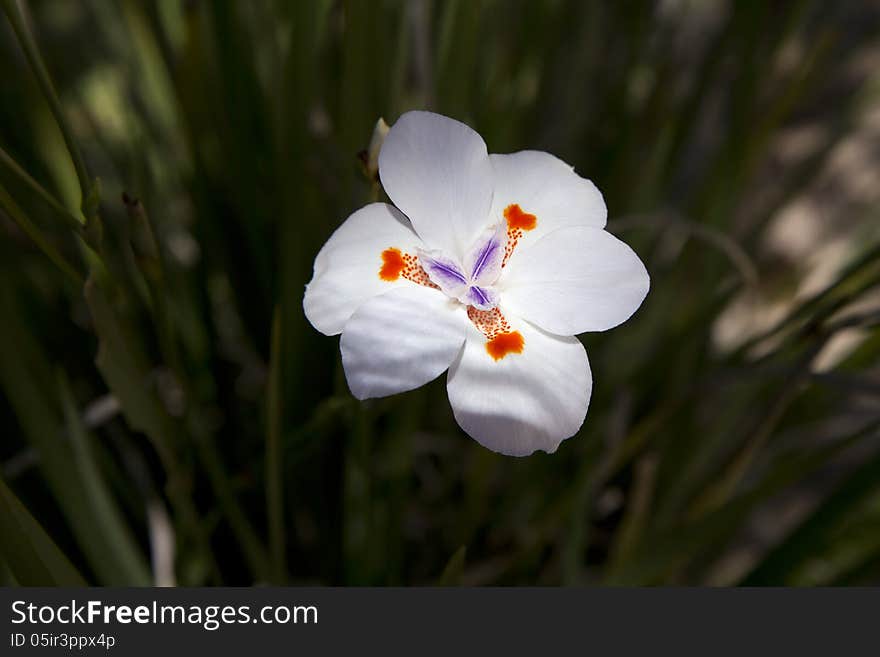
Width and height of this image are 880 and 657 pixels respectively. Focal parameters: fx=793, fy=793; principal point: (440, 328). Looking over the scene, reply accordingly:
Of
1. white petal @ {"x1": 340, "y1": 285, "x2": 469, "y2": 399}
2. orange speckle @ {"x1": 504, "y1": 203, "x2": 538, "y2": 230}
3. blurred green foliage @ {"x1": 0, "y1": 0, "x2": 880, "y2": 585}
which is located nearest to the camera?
white petal @ {"x1": 340, "y1": 285, "x2": 469, "y2": 399}

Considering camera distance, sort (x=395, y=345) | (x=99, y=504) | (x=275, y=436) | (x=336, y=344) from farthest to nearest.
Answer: (x=336, y=344), (x=99, y=504), (x=275, y=436), (x=395, y=345)

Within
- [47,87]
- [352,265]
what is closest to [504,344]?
[352,265]

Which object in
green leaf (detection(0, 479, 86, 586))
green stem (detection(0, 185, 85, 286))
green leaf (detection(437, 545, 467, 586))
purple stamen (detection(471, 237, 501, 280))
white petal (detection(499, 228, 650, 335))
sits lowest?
green leaf (detection(437, 545, 467, 586))

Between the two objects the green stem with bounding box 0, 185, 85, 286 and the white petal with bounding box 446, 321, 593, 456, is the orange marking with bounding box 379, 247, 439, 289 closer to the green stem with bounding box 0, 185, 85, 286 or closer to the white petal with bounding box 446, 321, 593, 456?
the white petal with bounding box 446, 321, 593, 456

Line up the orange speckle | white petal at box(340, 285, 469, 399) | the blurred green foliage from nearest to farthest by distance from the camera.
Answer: white petal at box(340, 285, 469, 399) → the orange speckle → the blurred green foliage

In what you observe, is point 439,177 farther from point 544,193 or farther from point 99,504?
point 99,504

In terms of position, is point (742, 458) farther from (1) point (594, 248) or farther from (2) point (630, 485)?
(1) point (594, 248)

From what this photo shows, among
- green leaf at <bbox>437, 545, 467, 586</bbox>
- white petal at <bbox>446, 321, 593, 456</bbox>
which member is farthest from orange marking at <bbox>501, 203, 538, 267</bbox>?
green leaf at <bbox>437, 545, 467, 586</bbox>

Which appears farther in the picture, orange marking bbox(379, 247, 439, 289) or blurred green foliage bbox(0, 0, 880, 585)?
blurred green foliage bbox(0, 0, 880, 585)

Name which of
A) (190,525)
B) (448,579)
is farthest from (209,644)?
(448,579)
